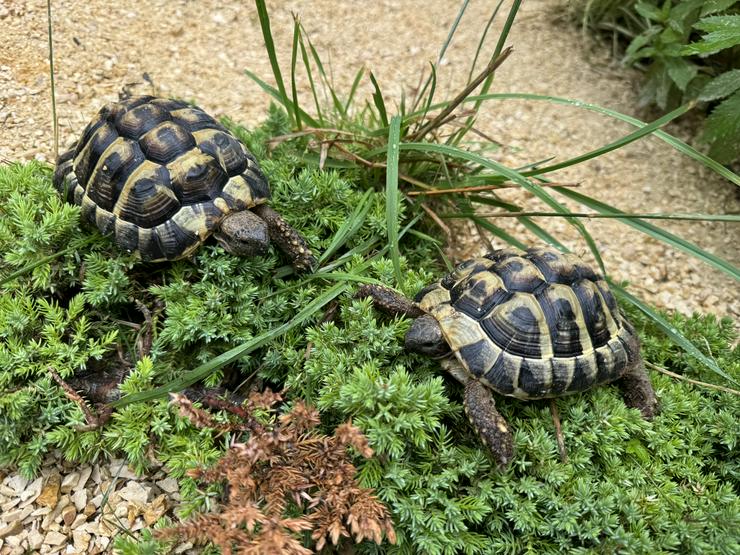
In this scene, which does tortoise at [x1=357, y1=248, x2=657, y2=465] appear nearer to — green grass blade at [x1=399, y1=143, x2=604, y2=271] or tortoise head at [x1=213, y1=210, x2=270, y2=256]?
green grass blade at [x1=399, y1=143, x2=604, y2=271]

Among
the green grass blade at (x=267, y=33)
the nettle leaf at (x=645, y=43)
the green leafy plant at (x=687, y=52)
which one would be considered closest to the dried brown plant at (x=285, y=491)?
the green grass blade at (x=267, y=33)

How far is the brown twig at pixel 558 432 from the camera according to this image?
2146 millimetres

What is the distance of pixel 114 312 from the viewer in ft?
8.07

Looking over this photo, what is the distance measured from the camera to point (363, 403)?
2.00 metres

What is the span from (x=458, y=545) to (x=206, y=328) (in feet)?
4.23

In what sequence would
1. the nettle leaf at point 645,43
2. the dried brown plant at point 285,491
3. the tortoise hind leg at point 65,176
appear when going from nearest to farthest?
the dried brown plant at point 285,491 → the tortoise hind leg at point 65,176 → the nettle leaf at point 645,43

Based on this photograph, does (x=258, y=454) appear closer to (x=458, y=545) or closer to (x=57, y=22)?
(x=458, y=545)

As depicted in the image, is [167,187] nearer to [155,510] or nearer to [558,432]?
[155,510]

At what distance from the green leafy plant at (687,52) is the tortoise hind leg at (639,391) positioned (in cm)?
167

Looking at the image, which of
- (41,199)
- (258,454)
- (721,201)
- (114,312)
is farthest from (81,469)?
(721,201)

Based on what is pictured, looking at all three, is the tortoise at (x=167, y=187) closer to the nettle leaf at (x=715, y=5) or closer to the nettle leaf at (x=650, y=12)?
the nettle leaf at (x=715, y=5)

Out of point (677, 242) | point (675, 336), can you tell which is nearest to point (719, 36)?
point (677, 242)

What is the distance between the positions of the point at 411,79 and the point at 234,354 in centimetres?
302

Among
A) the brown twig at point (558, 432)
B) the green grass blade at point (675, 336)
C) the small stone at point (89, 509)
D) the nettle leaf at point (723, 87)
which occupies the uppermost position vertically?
the nettle leaf at point (723, 87)
